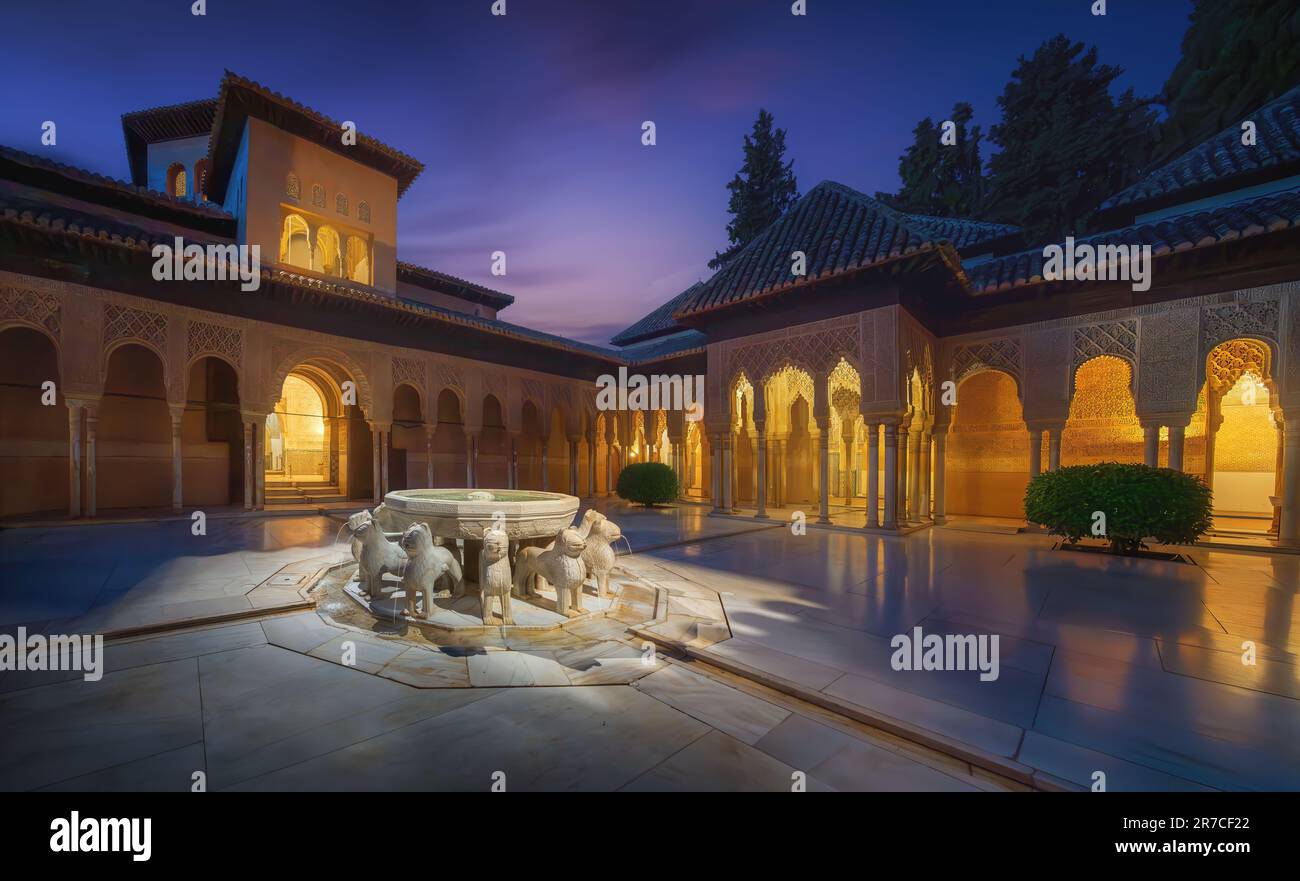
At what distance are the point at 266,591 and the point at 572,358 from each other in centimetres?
1402

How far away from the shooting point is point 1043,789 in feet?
6.89

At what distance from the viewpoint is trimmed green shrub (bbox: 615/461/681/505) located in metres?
14.6

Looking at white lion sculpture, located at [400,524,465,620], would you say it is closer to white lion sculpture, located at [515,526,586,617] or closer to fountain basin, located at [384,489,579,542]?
fountain basin, located at [384,489,579,542]

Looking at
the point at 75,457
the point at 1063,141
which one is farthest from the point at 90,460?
the point at 1063,141

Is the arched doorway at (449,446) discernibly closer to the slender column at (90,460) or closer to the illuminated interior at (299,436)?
the illuminated interior at (299,436)

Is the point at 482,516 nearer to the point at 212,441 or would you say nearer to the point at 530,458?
the point at 212,441

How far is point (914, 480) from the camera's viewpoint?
1173 cm

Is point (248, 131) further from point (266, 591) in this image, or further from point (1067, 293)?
point (1067, 293)

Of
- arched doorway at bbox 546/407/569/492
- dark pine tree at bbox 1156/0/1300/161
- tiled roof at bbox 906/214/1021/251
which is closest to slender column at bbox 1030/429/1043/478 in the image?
tiled roof at bbox 906/214/1021/251

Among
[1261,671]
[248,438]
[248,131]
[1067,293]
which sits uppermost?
[248,131]

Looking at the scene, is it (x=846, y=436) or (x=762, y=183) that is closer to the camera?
(x=846, y=436)

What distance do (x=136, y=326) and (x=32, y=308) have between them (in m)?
1.39
